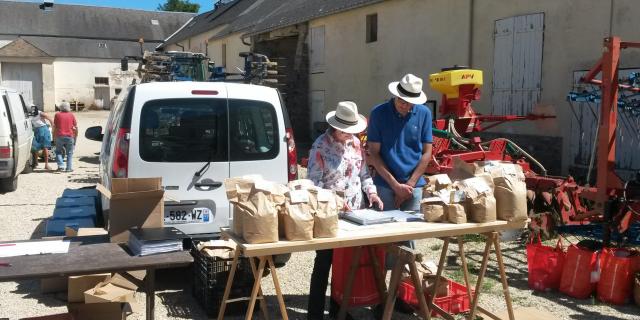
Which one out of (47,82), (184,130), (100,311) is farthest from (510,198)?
(47,82)

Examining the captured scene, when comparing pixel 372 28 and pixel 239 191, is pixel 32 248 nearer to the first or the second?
pixel 239 191

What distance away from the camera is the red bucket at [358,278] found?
14.9ft

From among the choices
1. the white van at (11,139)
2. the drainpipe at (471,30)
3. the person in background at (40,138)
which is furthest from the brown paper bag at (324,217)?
the person in background at (40,138)

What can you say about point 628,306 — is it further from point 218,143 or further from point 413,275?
point 218,143

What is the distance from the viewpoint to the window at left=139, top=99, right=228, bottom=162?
5211 millimetres

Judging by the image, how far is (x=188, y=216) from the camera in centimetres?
528

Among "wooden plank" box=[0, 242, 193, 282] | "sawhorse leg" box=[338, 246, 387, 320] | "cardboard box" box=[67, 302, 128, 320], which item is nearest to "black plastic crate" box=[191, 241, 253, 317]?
"cardboard box" box=[67, 302, 128, 320]

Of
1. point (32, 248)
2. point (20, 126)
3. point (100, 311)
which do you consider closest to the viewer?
point (32, 248)

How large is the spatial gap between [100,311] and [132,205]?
0.97 m

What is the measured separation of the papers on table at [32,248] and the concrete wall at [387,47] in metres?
10.6

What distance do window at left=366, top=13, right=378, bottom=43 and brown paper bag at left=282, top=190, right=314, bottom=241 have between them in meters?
13.8

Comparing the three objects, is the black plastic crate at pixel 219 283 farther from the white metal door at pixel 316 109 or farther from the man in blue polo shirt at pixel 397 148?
the white metal door at pixel 316 109

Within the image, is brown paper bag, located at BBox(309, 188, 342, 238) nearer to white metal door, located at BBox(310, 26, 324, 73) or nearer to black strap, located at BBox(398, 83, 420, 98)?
black strap, located at BBox(398, 83, 420, 98)

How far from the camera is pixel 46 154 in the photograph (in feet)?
47.5
